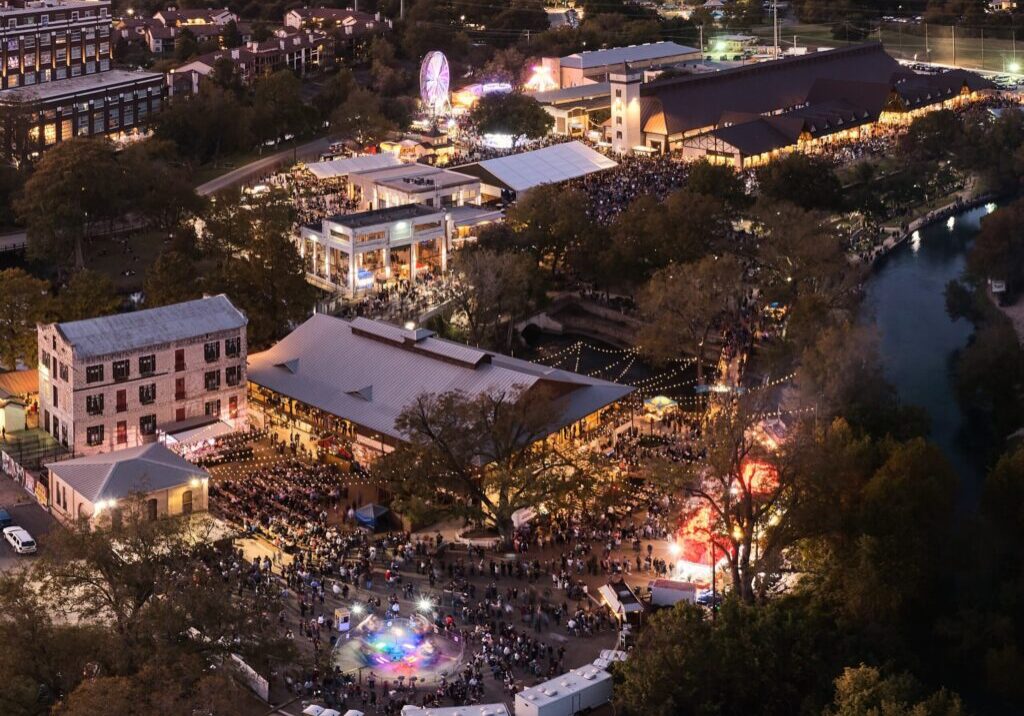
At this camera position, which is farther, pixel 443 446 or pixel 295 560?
pixel 443 446

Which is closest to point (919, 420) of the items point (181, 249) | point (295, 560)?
point (295, 560)

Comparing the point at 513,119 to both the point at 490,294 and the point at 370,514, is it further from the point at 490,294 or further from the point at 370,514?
the point at 370,514

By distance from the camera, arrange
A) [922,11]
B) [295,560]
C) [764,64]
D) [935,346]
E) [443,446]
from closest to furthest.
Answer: [295,560]
[443,446]
[935,346]
[764,64]
[922,11]

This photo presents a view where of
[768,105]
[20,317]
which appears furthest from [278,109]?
[20,317]

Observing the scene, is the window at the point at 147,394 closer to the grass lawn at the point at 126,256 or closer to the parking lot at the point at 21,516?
the parking lot at the point at 21,516

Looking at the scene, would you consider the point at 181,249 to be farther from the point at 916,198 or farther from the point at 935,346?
the point at 916,198

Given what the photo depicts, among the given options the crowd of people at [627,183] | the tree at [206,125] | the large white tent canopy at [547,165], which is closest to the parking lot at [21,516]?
the crowd of people at [627,183]
